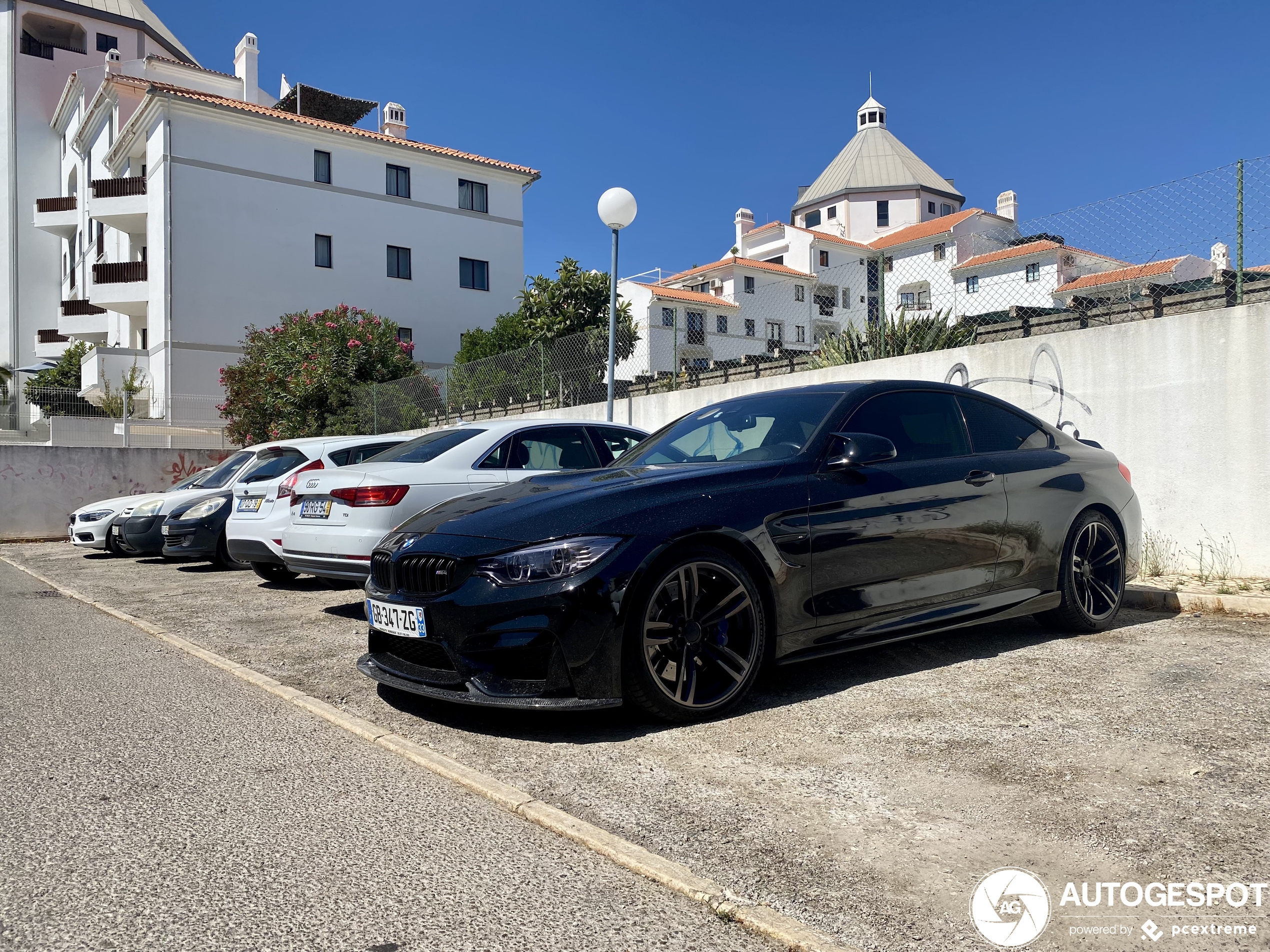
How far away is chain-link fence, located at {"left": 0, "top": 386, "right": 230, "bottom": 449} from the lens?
24.3 meters

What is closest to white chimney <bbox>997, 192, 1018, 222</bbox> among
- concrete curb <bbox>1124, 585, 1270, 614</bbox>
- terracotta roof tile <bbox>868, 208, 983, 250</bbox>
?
terracotta roof tile <bbox>868, 208, 983, 250</bbox>

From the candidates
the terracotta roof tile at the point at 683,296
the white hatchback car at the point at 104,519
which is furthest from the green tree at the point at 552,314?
the white hatchback car at the point at 104,519

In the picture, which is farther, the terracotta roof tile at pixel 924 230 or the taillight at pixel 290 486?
the terracotta roof tile at pixel 924 230

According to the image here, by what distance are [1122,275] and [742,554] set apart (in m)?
6.34

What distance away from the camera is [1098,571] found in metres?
5.87

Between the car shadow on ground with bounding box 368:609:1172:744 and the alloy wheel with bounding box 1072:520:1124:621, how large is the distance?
0.18 meters

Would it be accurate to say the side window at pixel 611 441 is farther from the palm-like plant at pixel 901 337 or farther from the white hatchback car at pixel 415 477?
the palm-like plant at pixel 901 337

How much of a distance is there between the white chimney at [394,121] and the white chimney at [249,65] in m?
6.25

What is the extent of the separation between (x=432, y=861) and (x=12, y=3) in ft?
209

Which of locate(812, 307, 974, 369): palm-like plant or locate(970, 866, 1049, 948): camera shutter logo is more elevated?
locate(812, 307, 974, 369): palm-like plant

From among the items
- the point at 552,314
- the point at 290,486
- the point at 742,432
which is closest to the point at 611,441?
the point at 290,486

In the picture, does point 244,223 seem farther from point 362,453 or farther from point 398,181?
point 362,453

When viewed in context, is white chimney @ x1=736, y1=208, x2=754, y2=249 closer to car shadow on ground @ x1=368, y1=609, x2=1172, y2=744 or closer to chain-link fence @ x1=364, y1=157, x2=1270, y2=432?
chain-link fence @ x1=364, y1=157, x2=1270, y2=432

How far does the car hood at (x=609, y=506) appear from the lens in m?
4.07
